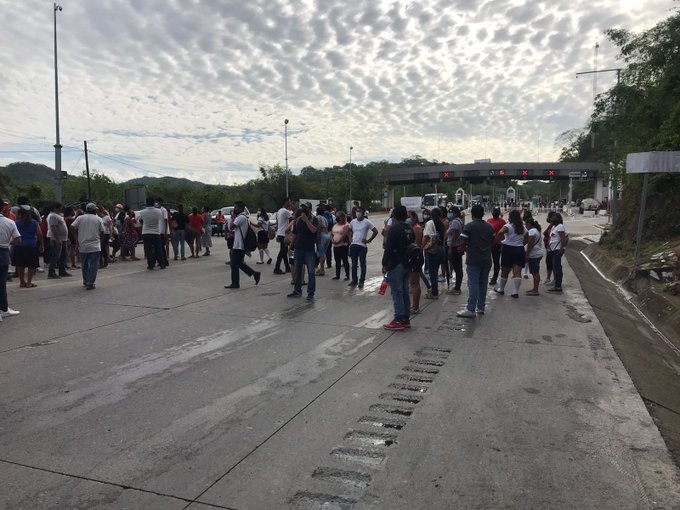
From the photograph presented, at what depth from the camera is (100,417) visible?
4.29 metres

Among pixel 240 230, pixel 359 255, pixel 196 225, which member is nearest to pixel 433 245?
pixel 359 255

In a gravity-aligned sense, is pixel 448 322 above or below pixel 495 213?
below

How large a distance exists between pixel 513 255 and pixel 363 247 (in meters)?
3.10

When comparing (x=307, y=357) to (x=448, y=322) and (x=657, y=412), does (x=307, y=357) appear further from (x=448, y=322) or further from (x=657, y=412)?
(x=657, y=412)

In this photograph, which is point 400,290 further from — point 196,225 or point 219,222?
point 219,222

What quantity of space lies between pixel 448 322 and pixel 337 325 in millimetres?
1753

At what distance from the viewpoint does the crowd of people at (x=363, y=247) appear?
25.7 feet

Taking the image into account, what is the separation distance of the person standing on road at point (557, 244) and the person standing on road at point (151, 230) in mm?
9515

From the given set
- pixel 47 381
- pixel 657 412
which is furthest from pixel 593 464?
pixel 47 381

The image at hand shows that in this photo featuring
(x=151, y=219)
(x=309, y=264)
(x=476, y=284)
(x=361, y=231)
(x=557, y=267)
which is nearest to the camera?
(x=476, y=284)

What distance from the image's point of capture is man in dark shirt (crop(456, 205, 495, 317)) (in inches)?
319

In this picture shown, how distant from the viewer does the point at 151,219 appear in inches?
518

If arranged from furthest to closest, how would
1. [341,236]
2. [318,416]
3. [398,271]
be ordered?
1. [341,236]
2. [398,271]
3. [318,416]

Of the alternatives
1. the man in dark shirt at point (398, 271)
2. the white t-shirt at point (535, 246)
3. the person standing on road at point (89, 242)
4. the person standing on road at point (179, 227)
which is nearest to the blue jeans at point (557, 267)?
the white t-shirt at point (535, 246)
